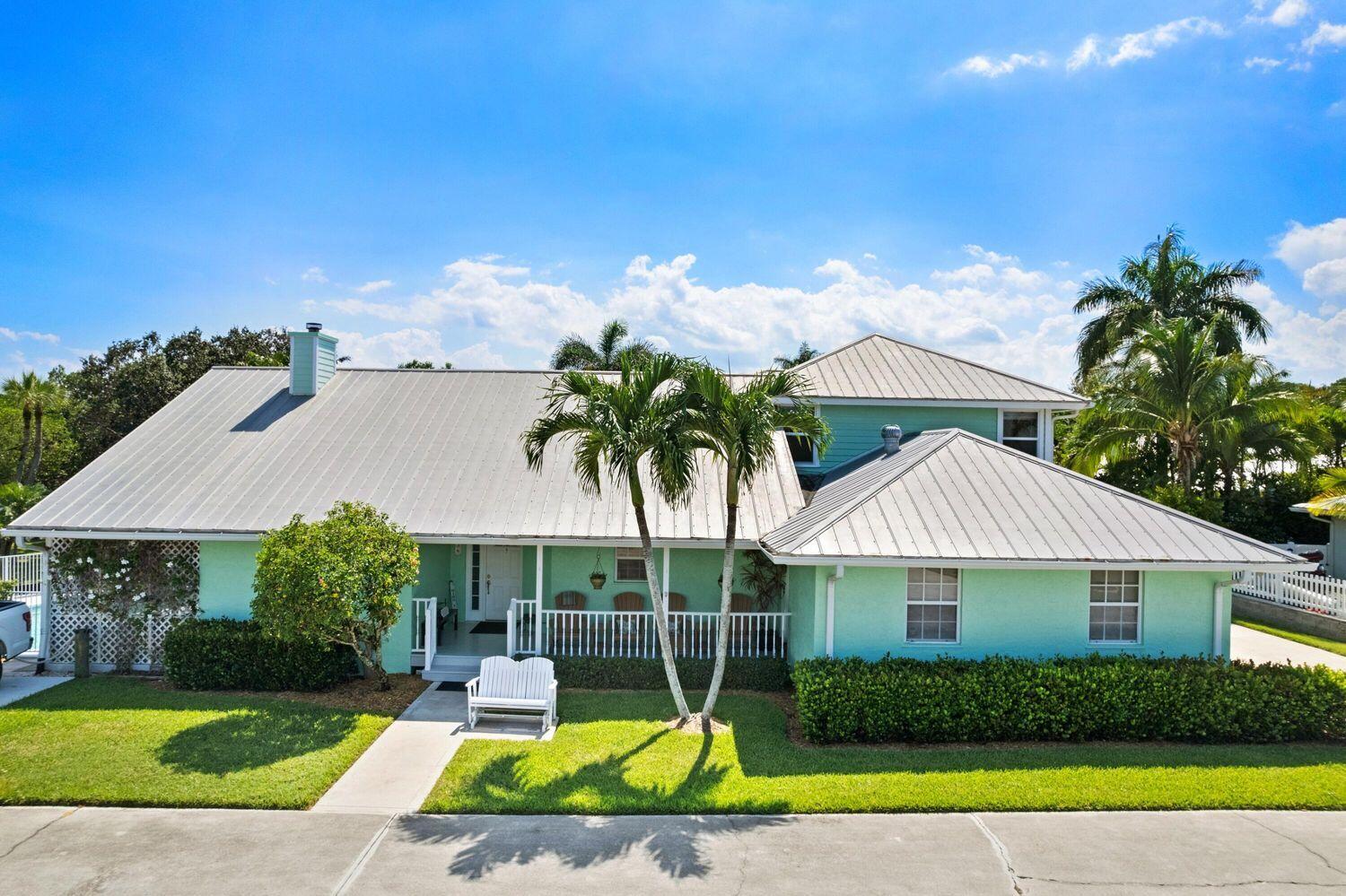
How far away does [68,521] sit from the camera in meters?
13.0

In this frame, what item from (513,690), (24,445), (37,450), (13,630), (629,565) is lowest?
(513,690)

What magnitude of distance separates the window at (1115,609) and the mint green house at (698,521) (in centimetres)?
3

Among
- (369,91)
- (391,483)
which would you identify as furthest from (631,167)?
(391,483)

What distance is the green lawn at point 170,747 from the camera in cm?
842

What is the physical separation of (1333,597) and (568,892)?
20.1 meters

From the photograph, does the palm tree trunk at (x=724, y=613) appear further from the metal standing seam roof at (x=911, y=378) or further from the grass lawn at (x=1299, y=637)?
the grass lawn at (x=1299, y=637)

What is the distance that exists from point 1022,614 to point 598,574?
7.63 m

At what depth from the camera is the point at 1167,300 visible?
31359 millimetres

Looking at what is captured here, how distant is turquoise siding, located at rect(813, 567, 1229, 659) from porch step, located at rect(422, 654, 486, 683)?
6488mm

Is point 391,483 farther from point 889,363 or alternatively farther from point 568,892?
point 889,363

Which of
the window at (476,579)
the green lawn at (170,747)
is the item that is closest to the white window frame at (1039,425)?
the window at (476,579)

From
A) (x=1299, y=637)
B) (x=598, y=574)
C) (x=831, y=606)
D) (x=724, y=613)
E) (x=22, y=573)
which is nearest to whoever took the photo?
(x=724, y=613)

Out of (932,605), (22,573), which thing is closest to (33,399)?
(22,573)

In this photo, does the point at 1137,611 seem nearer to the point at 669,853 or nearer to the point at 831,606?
the point at 831,606
